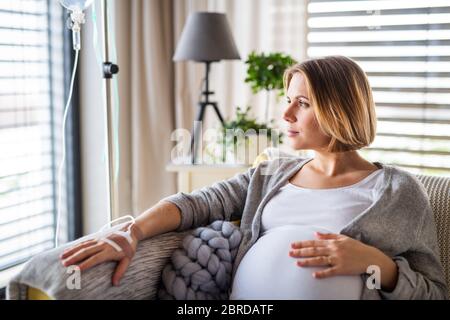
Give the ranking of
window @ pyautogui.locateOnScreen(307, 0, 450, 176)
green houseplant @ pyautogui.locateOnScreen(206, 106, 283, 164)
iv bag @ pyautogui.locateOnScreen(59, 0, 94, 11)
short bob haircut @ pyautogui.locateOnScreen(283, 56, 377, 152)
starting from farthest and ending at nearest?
window @ pyautogui.locateOnScreen(307, 0, 450, 176), green houseplant @ pyautogui.locateOnScreen(206, 106, 283, 164), iv bag @ pyautogui.locateOnScreen(59, 0, 94, 11), short bob haircut @ pyautogui.locateOnScreen(283, 56, 377, 152)

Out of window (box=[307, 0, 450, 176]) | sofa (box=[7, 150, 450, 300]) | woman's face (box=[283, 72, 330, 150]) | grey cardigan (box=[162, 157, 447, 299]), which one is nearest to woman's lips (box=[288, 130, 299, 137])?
woman's face (box=[283, 72, 330, 150])

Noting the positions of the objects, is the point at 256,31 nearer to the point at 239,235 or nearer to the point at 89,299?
the point at 239,235

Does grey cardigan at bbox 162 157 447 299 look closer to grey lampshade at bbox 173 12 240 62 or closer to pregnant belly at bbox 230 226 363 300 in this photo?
pregnant belly at bbox 230 226 363 300

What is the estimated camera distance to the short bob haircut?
148cm

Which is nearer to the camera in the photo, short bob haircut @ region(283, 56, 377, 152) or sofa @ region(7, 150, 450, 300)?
sofa @ region(7, 150, 450, 300)

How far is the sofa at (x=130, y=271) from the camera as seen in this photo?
1.24 meters

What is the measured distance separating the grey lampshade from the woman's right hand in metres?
1.32

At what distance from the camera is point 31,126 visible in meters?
2.59

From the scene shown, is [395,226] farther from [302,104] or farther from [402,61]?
[402,61]

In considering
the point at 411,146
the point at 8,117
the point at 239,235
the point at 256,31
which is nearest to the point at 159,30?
the point at 256,31

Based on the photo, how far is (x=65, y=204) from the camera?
9.46 ft

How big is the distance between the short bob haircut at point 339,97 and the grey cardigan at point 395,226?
0.16 m

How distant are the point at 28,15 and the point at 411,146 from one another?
6.18ft

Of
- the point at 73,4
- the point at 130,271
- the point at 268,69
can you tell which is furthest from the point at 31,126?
the point at 130,271
